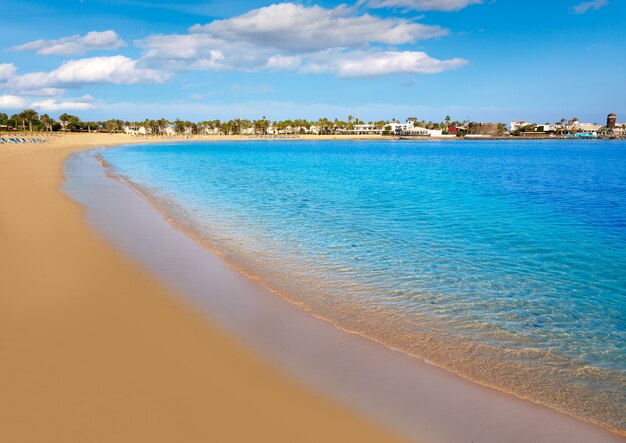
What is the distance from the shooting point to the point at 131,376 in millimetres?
5141

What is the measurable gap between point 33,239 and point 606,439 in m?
12.9

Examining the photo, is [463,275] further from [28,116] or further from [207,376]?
[28,116]

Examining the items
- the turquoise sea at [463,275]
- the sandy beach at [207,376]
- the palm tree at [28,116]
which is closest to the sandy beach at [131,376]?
the sandy beach at [207,376]

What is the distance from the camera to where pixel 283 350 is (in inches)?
241

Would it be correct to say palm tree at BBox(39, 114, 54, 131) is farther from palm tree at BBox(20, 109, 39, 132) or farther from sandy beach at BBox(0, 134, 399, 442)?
sandy beach at BBox(0, 134, 399, 442)

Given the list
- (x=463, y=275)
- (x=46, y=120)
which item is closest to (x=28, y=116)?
(x=46, y=120)

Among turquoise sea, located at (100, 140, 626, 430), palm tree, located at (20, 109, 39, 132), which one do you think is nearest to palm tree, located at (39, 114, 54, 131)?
palm tree, located at (20, 109, 39, 132)

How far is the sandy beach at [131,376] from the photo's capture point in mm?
4250

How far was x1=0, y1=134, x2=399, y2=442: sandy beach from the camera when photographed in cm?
425

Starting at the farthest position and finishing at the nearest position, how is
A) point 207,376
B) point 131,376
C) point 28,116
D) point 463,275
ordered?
point 28,116, point 463,275, point 207,376, point 131,376

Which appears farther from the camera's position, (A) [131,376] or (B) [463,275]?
(B) [463,275]

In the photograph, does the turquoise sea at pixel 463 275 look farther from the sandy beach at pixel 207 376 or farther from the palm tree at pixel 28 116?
the palm tree at pixel 28 116

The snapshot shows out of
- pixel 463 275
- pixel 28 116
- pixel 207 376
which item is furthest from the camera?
pixel 28 116

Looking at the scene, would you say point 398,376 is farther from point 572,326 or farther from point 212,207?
point 212,207
